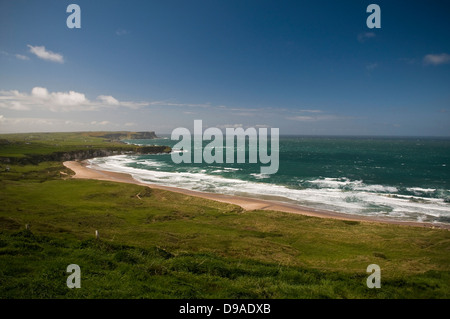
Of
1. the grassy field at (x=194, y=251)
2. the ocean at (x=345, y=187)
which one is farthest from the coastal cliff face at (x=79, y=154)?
the grassy field at (x=194, y=251)

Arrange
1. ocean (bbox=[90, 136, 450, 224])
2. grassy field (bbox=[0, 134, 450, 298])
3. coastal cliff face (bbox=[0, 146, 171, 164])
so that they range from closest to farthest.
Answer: grassy field (bbox=[0, 134, 450, 298]) → ocean (bbox=[90, 136, 450, 224]) → coastal cliff face (bbox=[0, 146, 171, 164])

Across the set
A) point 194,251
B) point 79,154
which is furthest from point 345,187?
point 79,154

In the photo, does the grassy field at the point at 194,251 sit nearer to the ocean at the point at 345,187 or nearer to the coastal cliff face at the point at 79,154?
the ocean at the point at 345,187

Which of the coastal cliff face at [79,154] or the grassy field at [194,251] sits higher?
the coastal cliff face at [79,154]

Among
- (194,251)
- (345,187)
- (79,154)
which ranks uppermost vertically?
(79,154)

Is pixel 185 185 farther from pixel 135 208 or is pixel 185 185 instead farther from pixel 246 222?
pixel 246 222

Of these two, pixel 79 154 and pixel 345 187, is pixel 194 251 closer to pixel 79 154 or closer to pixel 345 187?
pixel 345 187

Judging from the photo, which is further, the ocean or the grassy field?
the ocean

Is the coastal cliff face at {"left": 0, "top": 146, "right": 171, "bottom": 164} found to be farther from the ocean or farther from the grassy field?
the grassy field

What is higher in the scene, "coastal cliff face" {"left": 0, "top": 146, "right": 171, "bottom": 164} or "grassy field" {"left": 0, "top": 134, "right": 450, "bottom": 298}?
"coastal cliff face" {"left": 0, "top": 146, "right": 171, "bottom": 164}

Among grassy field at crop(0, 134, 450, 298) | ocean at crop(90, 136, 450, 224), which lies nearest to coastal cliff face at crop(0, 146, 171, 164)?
ocean at crop(90, 136, 450, 224)
